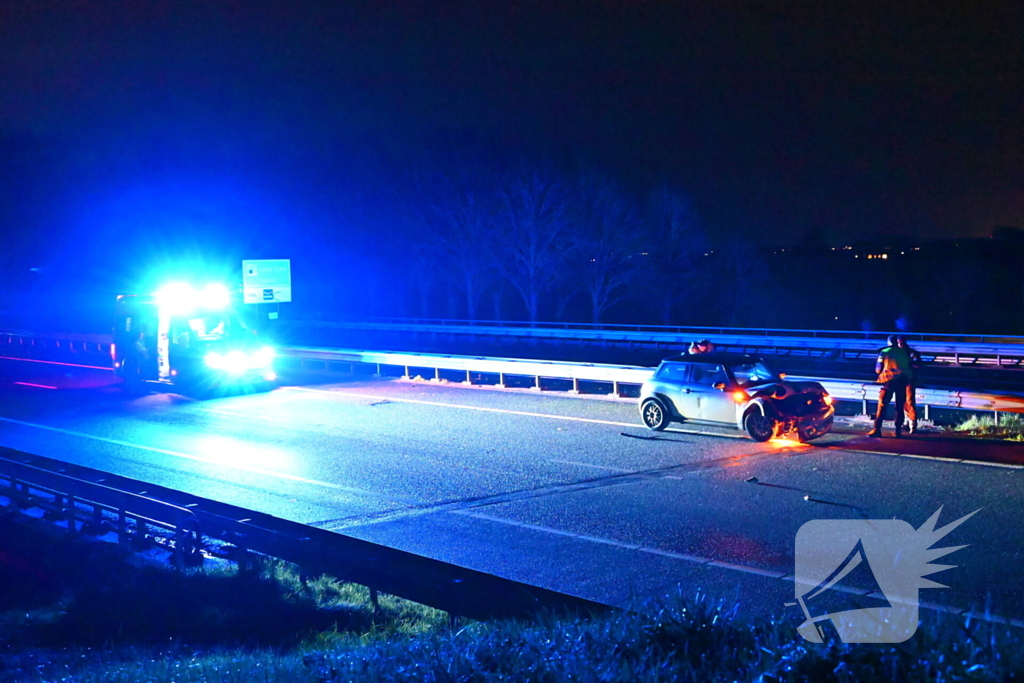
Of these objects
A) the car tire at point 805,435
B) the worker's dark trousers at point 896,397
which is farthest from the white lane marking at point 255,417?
the worker's dark trousers at point 896,397

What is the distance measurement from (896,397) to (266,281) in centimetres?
3074

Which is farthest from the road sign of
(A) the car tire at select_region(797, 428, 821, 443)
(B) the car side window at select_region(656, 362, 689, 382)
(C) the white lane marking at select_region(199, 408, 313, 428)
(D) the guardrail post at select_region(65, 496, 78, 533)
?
(A) the car tire at select_region(797, 428, 821, 443)

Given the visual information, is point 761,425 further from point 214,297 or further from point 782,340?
point 782,340

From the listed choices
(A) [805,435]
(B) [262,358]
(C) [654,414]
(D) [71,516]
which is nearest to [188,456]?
(D) [71,516]

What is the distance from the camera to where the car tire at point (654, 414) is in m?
15.7

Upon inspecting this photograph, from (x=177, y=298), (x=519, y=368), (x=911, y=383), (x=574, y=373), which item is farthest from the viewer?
(x=519, y=368)

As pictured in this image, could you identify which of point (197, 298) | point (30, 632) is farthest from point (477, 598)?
point (197, 298)

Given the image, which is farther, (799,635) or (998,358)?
(998,358)

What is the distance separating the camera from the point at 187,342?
22.3 metres

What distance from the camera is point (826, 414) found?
14.2 meters

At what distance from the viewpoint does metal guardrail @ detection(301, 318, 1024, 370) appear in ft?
99.1

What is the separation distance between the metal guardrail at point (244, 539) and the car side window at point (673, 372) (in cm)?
881

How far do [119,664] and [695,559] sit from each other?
5090mm

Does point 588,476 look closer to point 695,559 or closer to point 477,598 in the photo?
point 695,559
